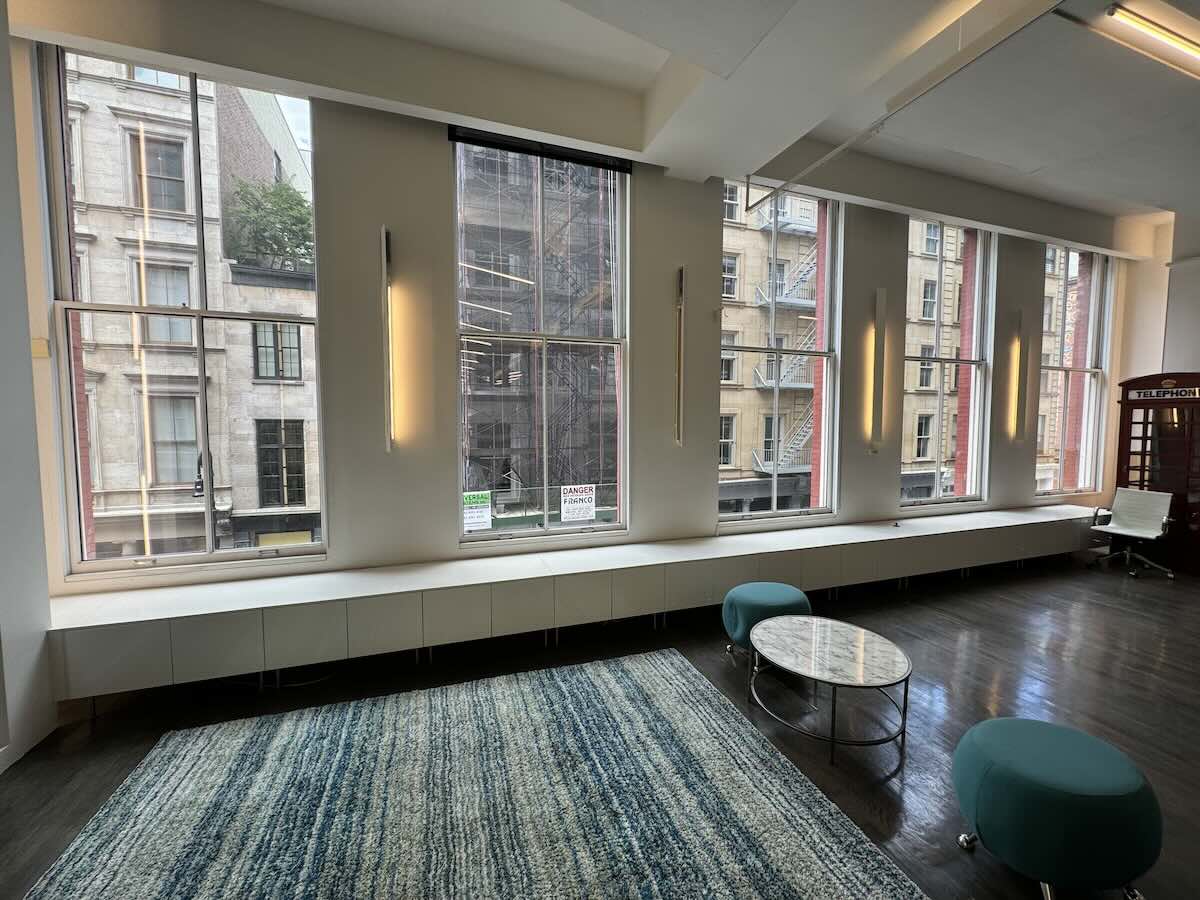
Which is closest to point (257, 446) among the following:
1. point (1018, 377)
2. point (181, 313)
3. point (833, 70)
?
point (181, 313)

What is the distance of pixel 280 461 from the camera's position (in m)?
3.66

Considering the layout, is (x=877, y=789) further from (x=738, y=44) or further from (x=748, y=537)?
(x=738, y=44)

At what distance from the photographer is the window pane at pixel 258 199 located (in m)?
3.44

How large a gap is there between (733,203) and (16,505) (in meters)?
5.74

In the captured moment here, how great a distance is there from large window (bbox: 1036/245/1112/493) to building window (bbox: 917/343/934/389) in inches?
79.8

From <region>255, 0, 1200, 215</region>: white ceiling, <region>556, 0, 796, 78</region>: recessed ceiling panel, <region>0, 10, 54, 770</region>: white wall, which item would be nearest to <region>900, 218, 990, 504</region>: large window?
<region>255, 0, 1200, 215</region>: white ceiling

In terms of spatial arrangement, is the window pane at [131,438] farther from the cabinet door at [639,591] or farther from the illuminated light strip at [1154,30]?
the illuminated light strip at [1154,30]

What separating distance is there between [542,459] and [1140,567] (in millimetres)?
7478

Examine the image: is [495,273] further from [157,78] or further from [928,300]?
[928,300]

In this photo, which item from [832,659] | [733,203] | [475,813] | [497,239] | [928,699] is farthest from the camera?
[733,203]

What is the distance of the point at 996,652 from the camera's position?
3.84m

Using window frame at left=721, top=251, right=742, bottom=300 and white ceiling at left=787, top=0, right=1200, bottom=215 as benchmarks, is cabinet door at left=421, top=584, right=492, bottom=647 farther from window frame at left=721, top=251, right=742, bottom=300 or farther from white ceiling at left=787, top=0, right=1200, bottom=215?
white ceiling at left=787, top=0, right=1200, bottom=215

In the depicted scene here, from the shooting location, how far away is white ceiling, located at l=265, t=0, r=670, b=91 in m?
3.14

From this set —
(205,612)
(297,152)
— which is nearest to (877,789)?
(205,612)
